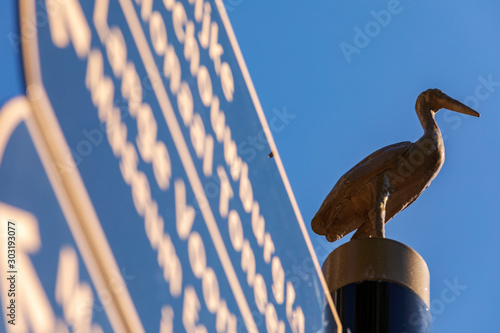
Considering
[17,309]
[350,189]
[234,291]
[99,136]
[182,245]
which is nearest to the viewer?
[17,309]

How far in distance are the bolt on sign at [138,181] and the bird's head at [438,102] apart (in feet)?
4.14

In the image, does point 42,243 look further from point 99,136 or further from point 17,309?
point 99,136

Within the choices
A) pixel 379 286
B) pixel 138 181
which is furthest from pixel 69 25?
pixel 379 286

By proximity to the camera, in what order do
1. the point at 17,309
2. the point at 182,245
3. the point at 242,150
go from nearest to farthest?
the point at 17,309, the point at 182,245, the point at 242,150

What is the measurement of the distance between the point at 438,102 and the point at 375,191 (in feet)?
2.96

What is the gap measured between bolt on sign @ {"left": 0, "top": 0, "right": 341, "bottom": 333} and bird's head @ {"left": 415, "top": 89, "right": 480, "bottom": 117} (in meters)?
1.26

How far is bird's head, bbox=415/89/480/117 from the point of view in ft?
7.56

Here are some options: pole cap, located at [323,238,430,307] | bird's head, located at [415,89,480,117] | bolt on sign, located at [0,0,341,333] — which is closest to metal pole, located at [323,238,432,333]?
pole cap, located at [323,238,430,307]

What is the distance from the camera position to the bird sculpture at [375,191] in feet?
5.07

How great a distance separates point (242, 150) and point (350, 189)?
1.86 feet

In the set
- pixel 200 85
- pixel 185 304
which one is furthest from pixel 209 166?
pixel 185 304

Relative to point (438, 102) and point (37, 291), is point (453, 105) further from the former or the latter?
point (37, 291)

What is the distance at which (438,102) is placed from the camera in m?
2.34

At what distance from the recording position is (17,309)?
474mm
